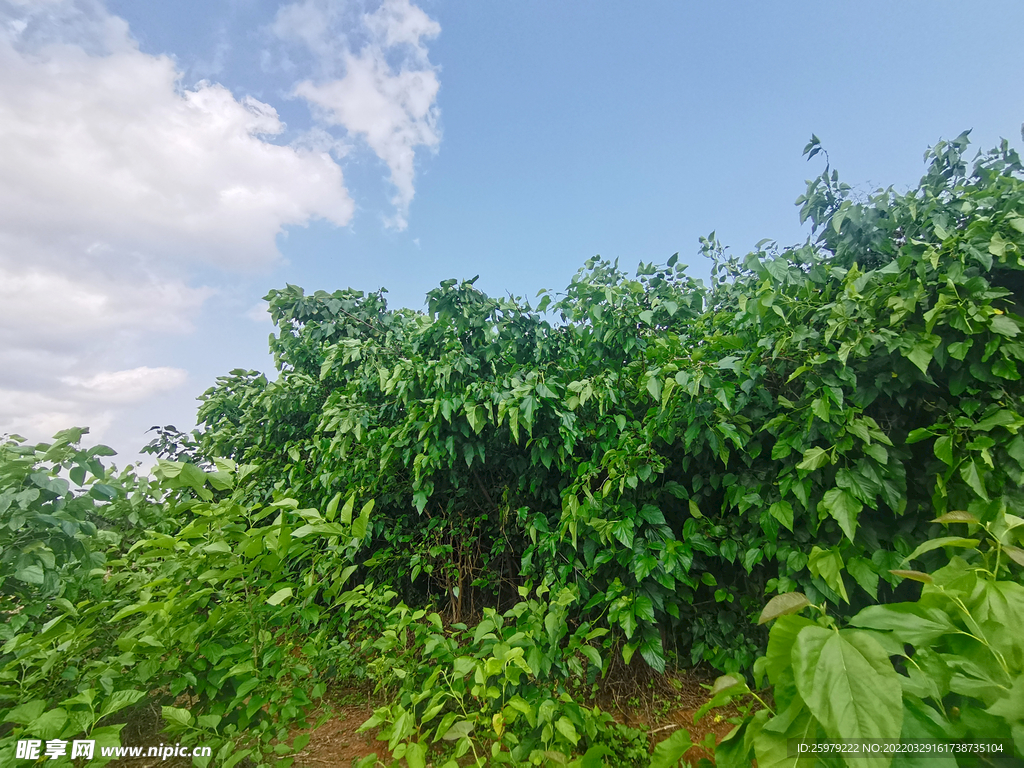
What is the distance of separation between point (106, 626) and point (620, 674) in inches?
99.7

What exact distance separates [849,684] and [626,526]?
161 cm

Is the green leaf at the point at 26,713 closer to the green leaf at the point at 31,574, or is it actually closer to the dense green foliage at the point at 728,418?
the green leaf at the point at 31,574

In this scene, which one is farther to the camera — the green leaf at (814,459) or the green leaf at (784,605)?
the green leaf at (814,459)

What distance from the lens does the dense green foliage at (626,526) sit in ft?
2.33

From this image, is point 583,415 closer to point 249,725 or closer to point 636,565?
point 636,565

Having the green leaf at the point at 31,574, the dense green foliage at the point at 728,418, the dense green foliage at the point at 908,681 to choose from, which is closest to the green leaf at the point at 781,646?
the dense green foliage at the point at 908,681

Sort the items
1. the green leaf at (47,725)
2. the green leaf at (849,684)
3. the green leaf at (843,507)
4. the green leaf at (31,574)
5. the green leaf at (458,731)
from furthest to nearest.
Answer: the green leaf at (843,507)
the green leaf at (458,731)
the green leaf at (31,574)
the green leaf at (47,725)
the green leaf at (849,684)

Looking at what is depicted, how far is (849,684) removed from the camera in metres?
0.49

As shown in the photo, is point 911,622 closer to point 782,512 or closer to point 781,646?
point 781,646

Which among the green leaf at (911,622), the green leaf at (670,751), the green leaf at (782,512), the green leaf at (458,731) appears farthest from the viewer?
the green leaf at (782,512)

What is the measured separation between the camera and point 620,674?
2574mm

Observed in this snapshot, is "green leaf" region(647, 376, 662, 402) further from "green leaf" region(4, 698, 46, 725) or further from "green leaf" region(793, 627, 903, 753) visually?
"green leaf" region(4, 698, 46, 725)

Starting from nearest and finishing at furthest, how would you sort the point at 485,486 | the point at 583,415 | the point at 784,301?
1. the point at 784,301
2. the point at 583,415
3. the point at 485,486

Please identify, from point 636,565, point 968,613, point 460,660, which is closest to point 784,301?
point 636,565
